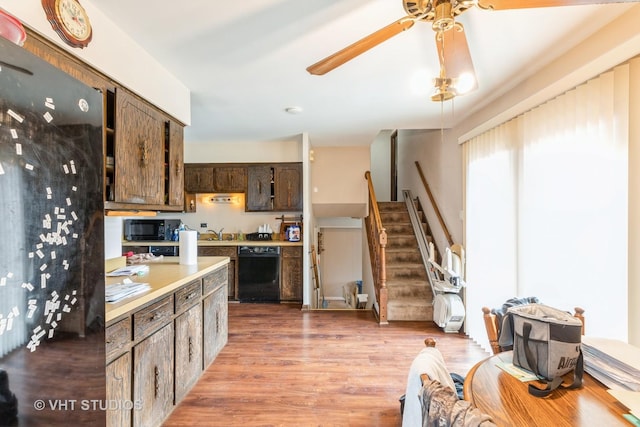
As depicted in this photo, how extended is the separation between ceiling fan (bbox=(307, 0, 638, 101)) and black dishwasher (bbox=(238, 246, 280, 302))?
3629 millimetres

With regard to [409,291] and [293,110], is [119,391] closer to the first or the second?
[293,110]

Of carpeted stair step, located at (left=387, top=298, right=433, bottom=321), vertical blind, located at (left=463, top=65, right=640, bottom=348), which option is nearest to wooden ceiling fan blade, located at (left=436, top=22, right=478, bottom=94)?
vertical blind, located at (left=463, top=65, right=640, bottom=348)

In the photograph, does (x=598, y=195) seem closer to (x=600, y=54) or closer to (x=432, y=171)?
(x=600, y=54)

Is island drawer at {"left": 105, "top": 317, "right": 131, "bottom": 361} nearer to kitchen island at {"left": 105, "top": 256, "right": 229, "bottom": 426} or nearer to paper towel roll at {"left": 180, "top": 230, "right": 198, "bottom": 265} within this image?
kitchen island at {"left": 105, "top": 256, "right": 229, "bottom": 426}

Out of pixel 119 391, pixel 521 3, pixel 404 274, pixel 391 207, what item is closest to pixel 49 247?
pixel 119 391

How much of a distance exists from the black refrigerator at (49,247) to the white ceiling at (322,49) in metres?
1.13

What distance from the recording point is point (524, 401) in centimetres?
104

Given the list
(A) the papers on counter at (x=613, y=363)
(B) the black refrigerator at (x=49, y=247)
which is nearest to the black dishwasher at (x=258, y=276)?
(B) the black refrigerator at (x=49, y=247)

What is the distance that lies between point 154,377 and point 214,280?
1.05 meters

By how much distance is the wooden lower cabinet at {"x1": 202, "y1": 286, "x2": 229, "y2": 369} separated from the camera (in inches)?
104

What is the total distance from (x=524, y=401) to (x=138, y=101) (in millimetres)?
2858

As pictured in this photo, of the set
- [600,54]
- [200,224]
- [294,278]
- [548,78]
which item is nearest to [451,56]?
[600,54]

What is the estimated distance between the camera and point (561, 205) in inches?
83.7

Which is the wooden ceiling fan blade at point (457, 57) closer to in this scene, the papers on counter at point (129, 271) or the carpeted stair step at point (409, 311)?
the papers on counter at point (129, 271)
